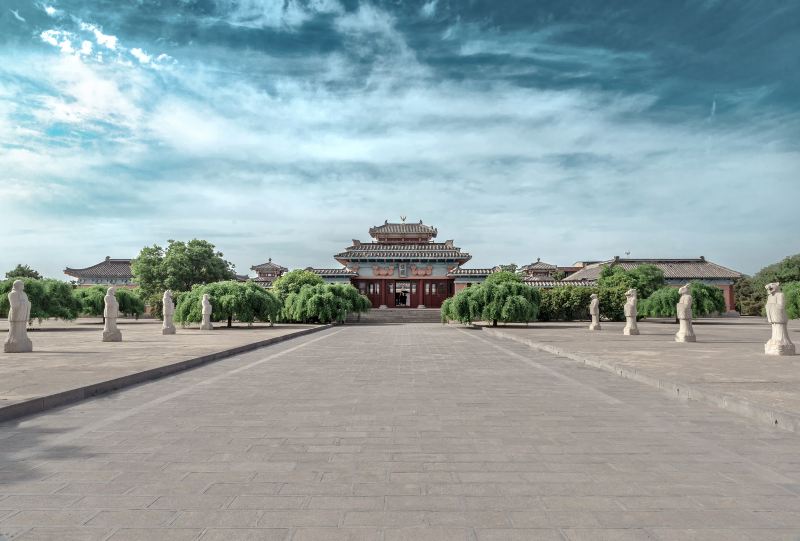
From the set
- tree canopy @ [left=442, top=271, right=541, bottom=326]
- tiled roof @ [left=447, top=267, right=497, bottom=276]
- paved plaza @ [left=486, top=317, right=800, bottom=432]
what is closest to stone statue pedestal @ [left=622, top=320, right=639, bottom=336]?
paved plaza @ [left=486, top=317, right=800, bottom=432]

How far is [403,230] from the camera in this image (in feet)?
181

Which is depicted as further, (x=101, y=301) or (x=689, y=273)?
(x=689, y=273)

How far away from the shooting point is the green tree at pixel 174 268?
40.2m

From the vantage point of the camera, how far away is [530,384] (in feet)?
27.5

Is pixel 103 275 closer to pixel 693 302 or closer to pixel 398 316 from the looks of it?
pixel 398 316

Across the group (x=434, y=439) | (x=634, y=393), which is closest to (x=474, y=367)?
(x=634, y=393)

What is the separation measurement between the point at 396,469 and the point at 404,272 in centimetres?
4608

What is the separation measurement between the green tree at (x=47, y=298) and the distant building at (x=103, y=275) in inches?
1234

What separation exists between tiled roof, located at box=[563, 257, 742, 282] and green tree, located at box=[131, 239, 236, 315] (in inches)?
1252

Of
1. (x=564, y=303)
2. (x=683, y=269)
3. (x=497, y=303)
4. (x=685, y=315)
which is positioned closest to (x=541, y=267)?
(x=683, y=269)

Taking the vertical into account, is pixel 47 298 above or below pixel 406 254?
below

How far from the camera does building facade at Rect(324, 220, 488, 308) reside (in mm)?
49594

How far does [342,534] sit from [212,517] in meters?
0.81

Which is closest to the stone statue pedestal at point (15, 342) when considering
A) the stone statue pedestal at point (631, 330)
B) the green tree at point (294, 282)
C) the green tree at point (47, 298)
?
the green tree at point (47, 298)
